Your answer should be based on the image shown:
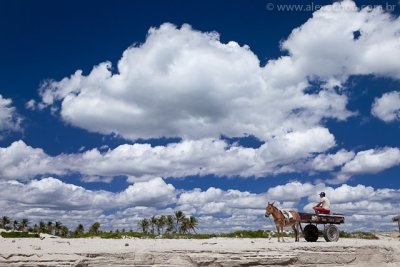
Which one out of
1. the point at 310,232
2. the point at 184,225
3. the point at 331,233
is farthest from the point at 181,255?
the point at 184,225

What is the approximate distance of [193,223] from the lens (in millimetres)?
73625

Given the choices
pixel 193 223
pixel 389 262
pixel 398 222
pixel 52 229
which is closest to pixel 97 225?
pixel 193 223

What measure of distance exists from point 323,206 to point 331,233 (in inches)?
50.8

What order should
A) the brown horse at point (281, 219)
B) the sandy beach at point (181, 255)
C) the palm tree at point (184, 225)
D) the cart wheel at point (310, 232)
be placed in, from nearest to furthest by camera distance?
the sandy beach at point (181, 255) < the brown horse at point (281, 219) < the cart wheel at point (310, 232) < the palm tree at point (184, 225)

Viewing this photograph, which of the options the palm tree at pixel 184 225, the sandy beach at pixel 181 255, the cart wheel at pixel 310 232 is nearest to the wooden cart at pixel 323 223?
the cart wheel at pixel 310 232

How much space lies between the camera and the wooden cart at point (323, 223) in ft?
66.6

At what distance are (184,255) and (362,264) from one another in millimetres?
7681

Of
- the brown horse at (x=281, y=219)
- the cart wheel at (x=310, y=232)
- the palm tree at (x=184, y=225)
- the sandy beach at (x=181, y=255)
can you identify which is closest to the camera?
the sandy beach at (x=181, y=255)

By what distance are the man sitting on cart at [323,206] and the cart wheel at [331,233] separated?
70 cm

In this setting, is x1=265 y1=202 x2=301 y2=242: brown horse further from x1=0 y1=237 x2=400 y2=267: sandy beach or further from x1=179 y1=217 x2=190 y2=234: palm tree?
x1=179 y1=217 x2=190 y2=234: palm tree

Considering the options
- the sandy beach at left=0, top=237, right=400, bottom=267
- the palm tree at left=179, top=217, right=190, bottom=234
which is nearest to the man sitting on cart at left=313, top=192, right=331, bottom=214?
the sandy beach at left=0, top=237, right=400, bottom=267

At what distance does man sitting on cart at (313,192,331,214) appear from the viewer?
20.7m

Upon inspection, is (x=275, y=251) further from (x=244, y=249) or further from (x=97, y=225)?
(x=97, y=225)

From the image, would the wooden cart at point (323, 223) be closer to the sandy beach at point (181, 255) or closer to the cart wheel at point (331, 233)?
the cart wheel at point (331, 233)
